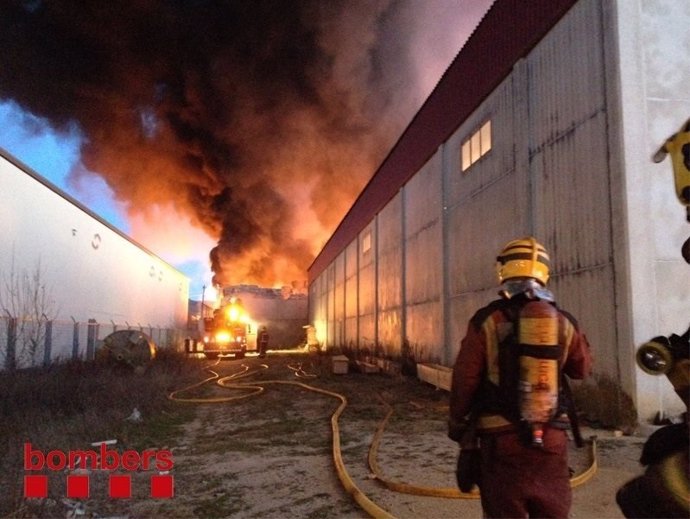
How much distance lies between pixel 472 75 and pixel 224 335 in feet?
52.8

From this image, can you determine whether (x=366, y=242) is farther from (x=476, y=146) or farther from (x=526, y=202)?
(x=526, y=202)

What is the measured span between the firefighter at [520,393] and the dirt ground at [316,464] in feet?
6.83

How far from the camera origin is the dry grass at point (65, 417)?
16.0 feet

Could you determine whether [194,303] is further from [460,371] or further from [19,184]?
[460,371]

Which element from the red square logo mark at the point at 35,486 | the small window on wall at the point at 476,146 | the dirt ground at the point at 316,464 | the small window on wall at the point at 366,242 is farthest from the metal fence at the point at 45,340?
the small window on wall at the point at 366,242

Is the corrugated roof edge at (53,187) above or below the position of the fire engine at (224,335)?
above

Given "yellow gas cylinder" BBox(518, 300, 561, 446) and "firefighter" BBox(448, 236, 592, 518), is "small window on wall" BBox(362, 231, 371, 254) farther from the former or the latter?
"yellow gas cylinder" BBox(518, 300, 561, 446)

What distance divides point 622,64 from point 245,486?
664 centimetres

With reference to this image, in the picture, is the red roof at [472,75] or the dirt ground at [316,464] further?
the red roof at [472,75]

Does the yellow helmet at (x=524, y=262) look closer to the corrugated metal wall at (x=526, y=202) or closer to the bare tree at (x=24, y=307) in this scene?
the corrugated metal wall at (x=526, y=202)

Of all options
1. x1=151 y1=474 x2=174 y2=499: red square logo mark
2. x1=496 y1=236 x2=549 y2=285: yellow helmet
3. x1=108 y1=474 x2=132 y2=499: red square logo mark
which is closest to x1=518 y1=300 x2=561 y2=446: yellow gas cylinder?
x1=496 y1=236 x2=549 y2=285: yellow helmet

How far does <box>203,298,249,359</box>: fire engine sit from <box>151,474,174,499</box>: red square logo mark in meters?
18.1

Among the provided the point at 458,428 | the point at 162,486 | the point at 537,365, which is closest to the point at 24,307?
the point at 162,486

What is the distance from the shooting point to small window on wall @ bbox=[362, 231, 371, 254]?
838 inches
